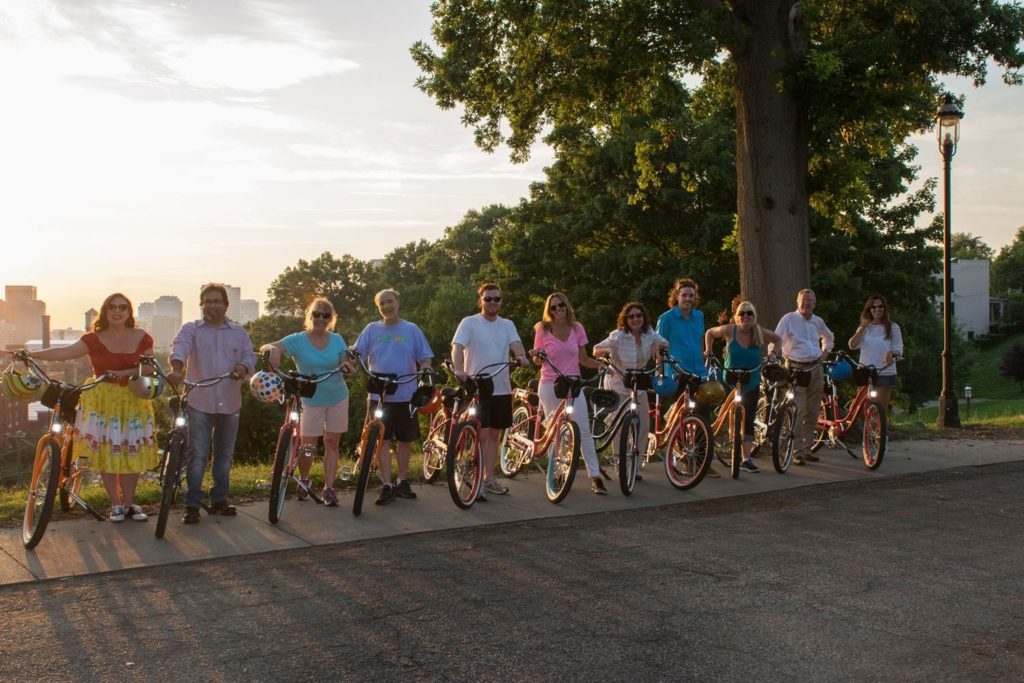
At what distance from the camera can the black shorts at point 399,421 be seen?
8.91 metres

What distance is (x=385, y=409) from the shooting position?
350 inches

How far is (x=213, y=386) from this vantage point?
8.03m

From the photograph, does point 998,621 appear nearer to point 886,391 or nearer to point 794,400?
point 794,400

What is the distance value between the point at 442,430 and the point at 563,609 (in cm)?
443

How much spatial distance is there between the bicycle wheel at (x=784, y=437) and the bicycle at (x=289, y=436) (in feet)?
16.6

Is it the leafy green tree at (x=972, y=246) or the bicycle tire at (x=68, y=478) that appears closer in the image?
the bicycle tire at (x=68, y=478)

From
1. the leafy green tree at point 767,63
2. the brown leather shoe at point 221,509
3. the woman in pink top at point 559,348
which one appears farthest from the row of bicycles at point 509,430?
the leafy green tree at point 767,63

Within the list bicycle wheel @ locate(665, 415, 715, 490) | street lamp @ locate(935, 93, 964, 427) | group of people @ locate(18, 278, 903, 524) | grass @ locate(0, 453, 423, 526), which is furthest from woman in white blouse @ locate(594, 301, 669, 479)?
street lamp @ locate(935, 93, 964, 427)

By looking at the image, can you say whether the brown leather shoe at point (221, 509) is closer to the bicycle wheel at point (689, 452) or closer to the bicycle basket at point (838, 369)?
the bicycle wheel at point (689, 452)

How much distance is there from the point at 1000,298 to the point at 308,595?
139 m

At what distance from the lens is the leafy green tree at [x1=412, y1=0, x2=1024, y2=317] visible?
13125mm

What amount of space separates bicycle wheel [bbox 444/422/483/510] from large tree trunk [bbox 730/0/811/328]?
19.8ft

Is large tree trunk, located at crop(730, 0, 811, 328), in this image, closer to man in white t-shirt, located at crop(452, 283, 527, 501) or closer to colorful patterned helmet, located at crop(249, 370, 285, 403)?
man in white t-shirt, located at crop(452, 283, 527, 501)

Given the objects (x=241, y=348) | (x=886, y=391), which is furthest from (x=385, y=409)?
(x=886, y=391)
